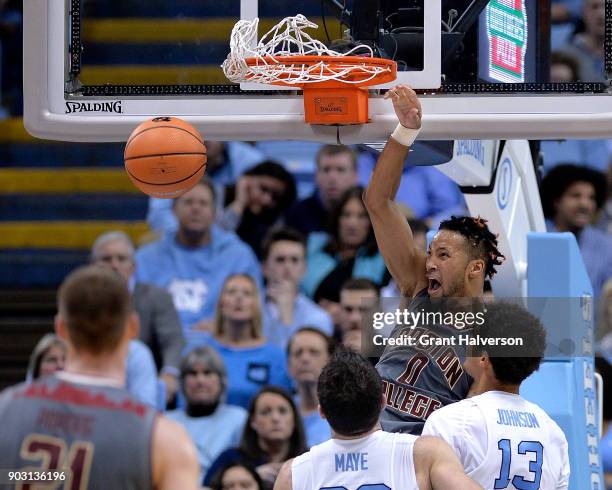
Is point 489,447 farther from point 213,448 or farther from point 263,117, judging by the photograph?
point 213,448

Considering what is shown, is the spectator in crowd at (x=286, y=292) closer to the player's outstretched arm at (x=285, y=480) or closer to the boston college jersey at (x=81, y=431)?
the player's outstretched arm at (x=285, y=480)

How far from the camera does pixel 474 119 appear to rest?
4980 millimetres

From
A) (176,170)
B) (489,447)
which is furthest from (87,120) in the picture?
(489,447)

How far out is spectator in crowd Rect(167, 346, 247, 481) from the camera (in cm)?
796

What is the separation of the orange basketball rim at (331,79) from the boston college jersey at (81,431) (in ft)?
4.88

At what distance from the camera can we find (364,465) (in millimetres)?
4434

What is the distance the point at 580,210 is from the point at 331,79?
14.5ft

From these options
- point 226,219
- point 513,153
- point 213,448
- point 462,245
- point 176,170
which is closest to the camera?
point 176,170

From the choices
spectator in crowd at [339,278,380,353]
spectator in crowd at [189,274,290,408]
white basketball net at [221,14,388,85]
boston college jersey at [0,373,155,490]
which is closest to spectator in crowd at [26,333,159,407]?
spectator in crowd at [189,274,290,408]

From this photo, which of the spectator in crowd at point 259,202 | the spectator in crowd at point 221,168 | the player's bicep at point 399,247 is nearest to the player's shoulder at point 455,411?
the player's bicep at point 399,247

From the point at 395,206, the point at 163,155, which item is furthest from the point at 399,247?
the point at 163,155

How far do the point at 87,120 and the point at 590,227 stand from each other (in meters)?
4.73

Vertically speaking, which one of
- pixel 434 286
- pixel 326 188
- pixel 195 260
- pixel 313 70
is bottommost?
pixel 434 286

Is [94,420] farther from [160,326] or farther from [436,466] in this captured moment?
[160,326]
